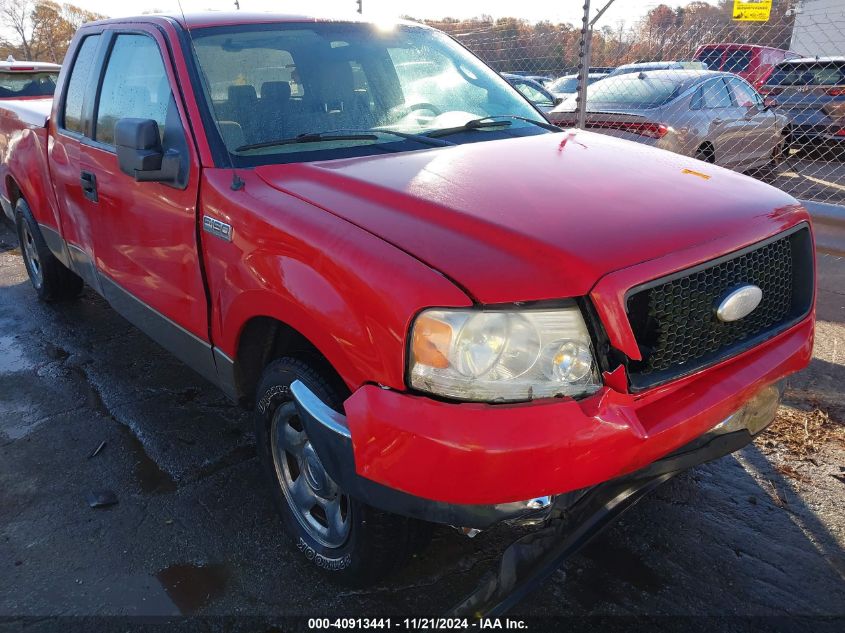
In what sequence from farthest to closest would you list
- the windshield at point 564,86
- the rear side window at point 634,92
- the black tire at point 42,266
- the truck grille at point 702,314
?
the windshield at point 564,86 → the rear side window at point 634,92 → the black tire at point 42,266 → the truck grille at point 702,314

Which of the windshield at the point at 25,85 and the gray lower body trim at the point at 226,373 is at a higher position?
the windshield at the point at 25,85

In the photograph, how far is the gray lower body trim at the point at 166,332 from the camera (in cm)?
297

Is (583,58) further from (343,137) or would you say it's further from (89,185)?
(89,185)

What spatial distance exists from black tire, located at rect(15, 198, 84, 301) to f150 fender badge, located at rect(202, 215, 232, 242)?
3.04m

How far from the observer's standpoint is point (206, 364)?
2971mm

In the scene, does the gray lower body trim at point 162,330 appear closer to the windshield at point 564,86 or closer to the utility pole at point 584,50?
the utility pole at point 584,50

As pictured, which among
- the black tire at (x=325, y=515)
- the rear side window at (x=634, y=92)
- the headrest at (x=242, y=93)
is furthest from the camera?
the rear side window at (x=634, y=92)

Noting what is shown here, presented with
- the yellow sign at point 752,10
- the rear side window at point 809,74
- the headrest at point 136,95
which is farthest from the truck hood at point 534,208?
the rear side window at point 809,74

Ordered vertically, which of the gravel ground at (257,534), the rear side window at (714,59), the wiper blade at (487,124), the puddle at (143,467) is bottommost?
the puddle at (143,467)

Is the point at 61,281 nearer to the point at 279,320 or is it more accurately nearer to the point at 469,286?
the point at 279,320

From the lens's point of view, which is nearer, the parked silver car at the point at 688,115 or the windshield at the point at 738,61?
the parked silver car at the point at 688,115

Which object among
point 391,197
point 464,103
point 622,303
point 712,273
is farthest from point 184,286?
point 712,273

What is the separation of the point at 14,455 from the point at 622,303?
3.12m

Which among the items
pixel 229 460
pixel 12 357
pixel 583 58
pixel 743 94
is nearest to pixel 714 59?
pixel 743 94
